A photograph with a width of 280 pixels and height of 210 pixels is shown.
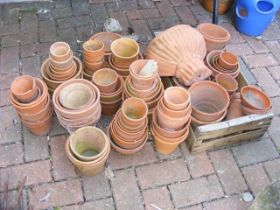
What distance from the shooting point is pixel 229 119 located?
2539 millimetres

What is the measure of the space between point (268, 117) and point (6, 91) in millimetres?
1955

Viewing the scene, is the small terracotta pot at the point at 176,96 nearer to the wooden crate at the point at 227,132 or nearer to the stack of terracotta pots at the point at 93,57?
the wooden crate at the point at 227,132

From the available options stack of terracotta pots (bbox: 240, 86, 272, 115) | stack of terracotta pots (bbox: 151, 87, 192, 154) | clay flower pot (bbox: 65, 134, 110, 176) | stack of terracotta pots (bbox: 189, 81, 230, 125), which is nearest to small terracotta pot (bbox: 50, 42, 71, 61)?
clay flower pot (bbox: 65, 134, 110, 176)

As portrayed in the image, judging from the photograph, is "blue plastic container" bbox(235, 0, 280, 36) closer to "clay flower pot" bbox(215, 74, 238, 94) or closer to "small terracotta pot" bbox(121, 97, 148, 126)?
"clay flower pot" bbox(215, 74, 238, 94)

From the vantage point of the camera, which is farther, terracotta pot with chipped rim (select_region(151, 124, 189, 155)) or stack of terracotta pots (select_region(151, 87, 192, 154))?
terracotta pot with chipped rim (select_region(151, 124, 189, 155))

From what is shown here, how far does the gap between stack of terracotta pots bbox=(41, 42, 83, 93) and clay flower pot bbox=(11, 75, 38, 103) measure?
16cm

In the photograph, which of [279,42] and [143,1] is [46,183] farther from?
[279,42]

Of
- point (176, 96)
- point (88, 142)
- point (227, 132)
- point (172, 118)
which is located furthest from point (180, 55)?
point (88, 142)

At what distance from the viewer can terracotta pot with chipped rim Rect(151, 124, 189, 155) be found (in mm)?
2377

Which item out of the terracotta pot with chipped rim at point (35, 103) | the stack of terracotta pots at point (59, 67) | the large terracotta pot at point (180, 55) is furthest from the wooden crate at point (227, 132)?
the terracotta pot with chipped rim at point (35, 103)

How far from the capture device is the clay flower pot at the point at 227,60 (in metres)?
2.68

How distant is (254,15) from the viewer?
330 cm

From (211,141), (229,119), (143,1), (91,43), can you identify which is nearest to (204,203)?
(211,141)

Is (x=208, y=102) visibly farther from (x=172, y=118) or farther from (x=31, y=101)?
(x=31, y=101)
